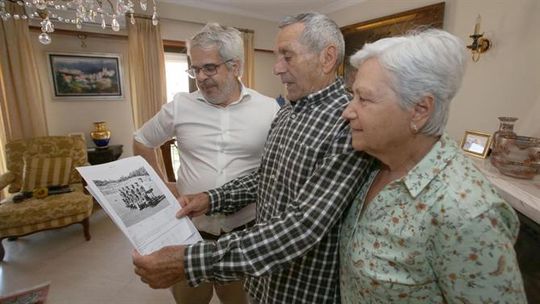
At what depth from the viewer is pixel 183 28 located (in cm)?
412

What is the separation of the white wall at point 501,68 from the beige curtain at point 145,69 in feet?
11.1

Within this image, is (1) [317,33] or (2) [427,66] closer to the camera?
(2) [427,66]

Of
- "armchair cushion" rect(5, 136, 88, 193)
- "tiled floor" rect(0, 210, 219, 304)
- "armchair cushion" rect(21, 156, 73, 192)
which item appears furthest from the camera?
"armchair cushion" rect(5, 136, 88, 193)

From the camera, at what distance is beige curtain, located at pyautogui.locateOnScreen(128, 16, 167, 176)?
367cm

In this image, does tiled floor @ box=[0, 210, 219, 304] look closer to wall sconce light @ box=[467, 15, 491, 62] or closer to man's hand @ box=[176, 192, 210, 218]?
man's hand @ box=[176, 192, 210, 218]

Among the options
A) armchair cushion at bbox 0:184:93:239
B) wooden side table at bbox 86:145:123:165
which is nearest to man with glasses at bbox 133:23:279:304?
armchair cushion at bbox 0:184:93:239

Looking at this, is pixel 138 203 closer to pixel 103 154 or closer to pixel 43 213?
pixel 43 213

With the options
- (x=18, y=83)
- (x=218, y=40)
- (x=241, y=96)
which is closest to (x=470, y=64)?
(x=241, y=96)

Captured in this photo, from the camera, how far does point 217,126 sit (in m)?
1.33

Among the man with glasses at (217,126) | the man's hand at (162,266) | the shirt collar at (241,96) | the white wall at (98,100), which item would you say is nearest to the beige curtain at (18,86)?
the white wall at (98,100)

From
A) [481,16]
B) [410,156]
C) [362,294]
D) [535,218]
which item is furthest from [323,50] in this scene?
[481,16]

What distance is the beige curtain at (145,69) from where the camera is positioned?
367cm

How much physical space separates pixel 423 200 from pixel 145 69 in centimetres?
390

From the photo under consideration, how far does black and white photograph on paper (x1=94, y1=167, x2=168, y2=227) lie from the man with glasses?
38 centimetres
